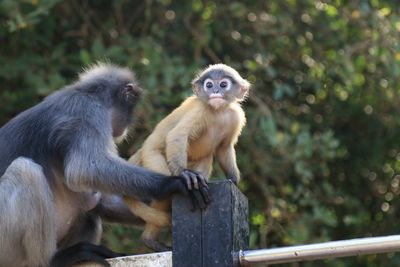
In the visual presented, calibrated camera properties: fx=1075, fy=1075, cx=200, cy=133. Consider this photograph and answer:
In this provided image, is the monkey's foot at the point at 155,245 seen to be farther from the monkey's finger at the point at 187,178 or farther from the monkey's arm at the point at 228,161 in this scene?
the monkey's arm at the point at 228,161

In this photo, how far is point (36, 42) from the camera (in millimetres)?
10711

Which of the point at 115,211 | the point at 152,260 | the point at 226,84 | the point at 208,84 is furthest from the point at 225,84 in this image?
the point at 152,260

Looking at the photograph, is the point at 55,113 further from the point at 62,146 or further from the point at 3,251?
the point at 3,251

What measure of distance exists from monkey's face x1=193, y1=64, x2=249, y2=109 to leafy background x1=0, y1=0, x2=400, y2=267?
2.55 meters

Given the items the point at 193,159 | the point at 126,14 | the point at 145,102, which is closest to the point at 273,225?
the point at 145,102

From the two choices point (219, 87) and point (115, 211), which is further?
point (115, 211)

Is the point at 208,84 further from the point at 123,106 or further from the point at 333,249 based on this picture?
the point at 333,249

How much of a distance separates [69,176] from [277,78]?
4.90 meters

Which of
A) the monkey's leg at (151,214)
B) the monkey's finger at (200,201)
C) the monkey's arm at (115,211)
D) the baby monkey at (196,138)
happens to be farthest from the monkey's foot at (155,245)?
the monkey's finger at (200,201)

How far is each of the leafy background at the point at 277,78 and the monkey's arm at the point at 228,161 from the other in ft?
8.71

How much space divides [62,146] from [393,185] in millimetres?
5901

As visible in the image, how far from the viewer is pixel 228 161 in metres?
7.10

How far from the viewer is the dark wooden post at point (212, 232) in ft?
18.5

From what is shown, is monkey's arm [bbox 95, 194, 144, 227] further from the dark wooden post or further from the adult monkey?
the dark wooden post
